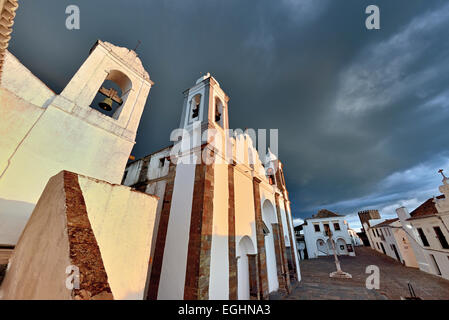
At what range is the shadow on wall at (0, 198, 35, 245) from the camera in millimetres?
4000

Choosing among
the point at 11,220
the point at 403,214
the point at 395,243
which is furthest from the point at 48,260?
the point at 395,243

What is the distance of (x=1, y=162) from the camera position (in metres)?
4.23

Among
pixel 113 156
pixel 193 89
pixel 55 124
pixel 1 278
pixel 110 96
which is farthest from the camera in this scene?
pixel 193 89

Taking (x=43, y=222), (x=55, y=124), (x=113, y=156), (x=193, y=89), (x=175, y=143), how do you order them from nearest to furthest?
1. (x=43, y=222)
2. (x=55, y=124)
3. (x=113, y=156)
4. (x=175, y=143)
5. (x=193, y=89)

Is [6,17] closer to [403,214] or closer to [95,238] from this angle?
[95,238]

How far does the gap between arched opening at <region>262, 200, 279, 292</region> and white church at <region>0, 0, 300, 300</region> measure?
144mm

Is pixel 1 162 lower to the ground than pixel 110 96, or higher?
lower

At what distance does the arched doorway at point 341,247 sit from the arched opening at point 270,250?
27.3m

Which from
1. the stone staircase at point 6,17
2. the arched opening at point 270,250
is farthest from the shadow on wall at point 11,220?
the arched opening at point 270,250

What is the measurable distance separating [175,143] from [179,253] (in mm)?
5005

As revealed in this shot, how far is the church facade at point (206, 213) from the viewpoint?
5.49m

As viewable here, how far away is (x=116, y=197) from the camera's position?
12.1ft

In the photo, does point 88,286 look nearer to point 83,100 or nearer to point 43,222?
point 43,222
